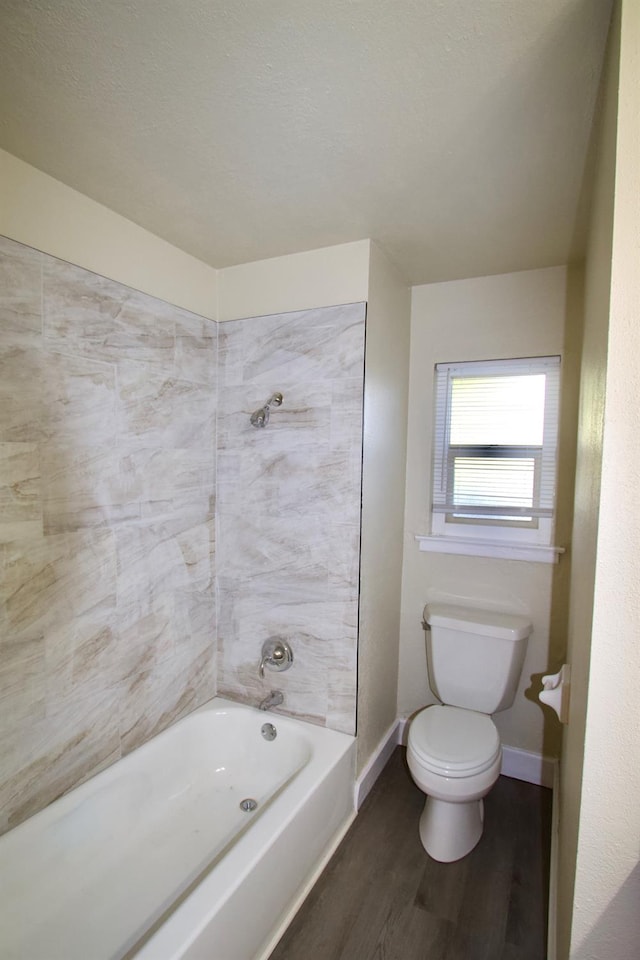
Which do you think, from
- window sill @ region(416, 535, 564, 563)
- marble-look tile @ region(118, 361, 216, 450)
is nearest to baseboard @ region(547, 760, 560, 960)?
window sill @ region(416, 535, 564, 563)

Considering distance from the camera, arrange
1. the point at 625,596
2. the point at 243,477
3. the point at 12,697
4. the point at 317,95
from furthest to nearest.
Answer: the point at 243,477 → the point at 12,697 → the point at 317,95 → the point at 625,596

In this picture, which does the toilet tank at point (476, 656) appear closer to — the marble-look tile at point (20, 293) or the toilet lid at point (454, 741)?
the toilet lid at point (454, 741)

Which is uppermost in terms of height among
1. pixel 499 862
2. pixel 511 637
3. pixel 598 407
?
pixel 598 407

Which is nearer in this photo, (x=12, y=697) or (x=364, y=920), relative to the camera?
(x=12, y=697)

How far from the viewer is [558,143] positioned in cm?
129

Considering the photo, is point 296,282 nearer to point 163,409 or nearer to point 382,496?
point 163,409

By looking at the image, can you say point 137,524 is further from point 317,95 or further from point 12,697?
point 317,95

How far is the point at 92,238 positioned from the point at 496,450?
1.92 meters

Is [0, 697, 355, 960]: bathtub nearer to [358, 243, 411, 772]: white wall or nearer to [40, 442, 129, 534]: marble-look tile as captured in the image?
[358, 243, 411, 772]: white wall

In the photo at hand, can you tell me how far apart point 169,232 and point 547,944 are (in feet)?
9.30

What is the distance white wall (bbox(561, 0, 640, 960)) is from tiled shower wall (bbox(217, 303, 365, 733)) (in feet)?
3.85

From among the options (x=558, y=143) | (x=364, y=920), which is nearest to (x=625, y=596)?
(x=558, y=143)

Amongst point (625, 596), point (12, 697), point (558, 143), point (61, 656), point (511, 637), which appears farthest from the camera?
point (511, 637)

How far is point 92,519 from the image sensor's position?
1.67 metres
